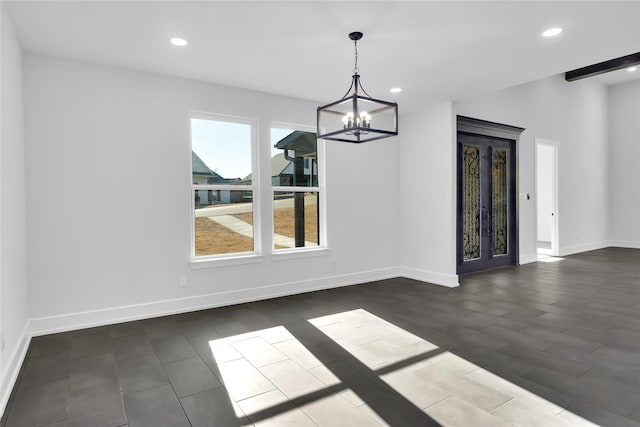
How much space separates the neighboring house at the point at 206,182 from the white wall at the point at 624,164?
31.7ft

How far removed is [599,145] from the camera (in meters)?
9.11

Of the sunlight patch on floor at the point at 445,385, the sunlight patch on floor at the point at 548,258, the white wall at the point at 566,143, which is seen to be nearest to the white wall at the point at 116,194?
the sunlight patch on floor at the point at 445,385

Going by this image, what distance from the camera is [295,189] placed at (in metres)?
5.27

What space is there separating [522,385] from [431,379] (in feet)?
1.94

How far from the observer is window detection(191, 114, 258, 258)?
179 inches

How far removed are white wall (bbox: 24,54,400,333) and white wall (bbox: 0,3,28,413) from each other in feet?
0.64

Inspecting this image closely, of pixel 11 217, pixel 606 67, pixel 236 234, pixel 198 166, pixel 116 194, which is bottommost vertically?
pixel 236 234

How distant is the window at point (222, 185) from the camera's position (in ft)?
14.9

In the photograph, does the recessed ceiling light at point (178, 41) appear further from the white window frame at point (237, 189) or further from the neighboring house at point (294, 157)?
the neighboring house at point (294, 157)

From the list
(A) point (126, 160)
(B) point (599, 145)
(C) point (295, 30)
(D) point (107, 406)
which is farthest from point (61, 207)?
(B) point (599, 145)

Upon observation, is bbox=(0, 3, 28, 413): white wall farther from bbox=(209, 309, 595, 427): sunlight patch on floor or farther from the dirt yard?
the dirt yard

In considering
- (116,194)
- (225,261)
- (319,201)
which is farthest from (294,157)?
(116,194)

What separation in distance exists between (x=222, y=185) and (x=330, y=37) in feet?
7.44

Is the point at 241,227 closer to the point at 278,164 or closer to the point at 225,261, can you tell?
the point at 225,261
